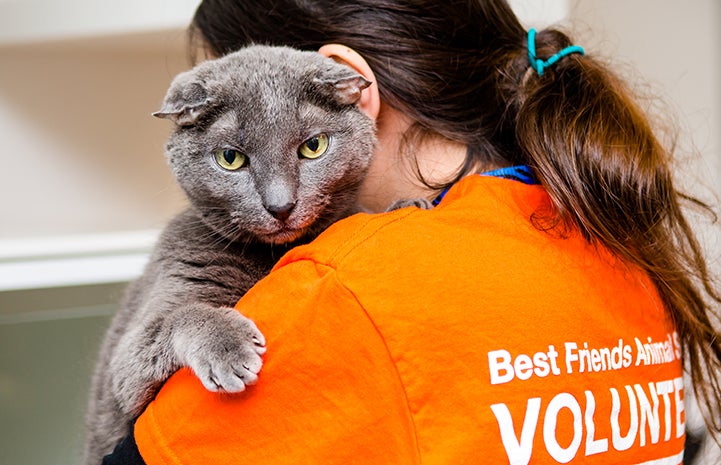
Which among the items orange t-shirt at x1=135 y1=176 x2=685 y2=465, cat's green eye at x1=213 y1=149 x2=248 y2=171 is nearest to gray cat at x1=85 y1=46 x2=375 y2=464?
cat's green eye at x1=213 y1=149 x2=248 y2=171

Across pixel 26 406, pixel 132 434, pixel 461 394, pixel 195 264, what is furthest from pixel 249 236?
pixel 26 406

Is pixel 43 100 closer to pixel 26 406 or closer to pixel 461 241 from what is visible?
pixel 26 406

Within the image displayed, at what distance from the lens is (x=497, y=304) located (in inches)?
29.5

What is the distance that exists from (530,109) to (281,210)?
1.26ft

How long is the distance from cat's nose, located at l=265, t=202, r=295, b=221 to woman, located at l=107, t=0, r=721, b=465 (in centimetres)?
14

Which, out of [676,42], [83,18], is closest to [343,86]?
[83,18]

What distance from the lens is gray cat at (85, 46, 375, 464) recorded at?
3.01ft

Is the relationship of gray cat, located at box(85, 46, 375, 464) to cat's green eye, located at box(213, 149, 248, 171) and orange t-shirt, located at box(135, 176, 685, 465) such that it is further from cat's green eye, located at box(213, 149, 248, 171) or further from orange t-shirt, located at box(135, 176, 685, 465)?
orange t-shirt, located at box(135, 176, 685, 465)

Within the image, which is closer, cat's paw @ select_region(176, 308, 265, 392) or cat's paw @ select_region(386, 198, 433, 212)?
cat's paw @ select_region(176, 308, 265, 392)

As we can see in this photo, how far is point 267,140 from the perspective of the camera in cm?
93

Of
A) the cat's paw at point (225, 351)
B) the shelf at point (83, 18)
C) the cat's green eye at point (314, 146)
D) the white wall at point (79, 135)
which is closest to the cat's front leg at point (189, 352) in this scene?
the cat's paw at point (225, 351)

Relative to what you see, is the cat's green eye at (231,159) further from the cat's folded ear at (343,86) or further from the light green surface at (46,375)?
the light green surface at (46,375)

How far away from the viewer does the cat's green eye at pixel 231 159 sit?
96cm

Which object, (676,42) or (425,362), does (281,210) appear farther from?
(676,42)
